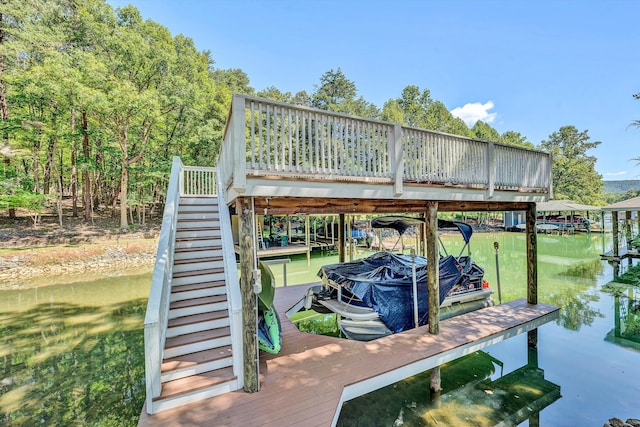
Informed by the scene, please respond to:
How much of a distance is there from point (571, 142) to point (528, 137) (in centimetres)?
574

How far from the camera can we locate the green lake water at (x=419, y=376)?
4109 millimetres

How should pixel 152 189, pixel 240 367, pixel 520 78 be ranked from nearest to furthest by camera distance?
pixel 240 367 → pixel 520 78 → pixel 152 189

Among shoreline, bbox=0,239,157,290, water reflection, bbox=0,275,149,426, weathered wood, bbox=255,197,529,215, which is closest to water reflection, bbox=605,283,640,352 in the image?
weathered wood, bbox=255,197,529,215

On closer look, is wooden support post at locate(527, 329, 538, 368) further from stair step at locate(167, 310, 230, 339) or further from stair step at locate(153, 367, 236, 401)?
stair step at locate(167, 310, 230, 339)

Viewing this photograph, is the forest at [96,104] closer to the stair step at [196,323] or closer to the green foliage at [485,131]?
the stair step at [196,323]

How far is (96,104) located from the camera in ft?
47.2

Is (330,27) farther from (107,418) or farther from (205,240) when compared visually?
(107,418)

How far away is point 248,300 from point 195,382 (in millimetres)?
1166

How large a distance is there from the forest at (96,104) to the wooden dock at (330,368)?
861 centimetres

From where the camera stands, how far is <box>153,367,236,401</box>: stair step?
3152 mm

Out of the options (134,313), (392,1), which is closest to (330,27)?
(392,1)

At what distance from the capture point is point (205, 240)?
520 centimetres

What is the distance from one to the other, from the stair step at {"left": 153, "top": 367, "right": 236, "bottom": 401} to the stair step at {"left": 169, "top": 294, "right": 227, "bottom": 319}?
0.89 metres

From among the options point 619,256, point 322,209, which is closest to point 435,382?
point 322,209
